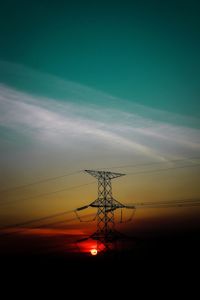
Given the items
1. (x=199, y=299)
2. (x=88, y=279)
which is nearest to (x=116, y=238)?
(x=88, y=279)

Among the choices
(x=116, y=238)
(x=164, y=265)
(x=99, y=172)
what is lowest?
(x=164, y=265)

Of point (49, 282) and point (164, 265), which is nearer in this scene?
point (49, 282)

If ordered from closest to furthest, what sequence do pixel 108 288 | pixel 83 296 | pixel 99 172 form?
pixel 83 296 → pixel 108 288 → pixel 99 172

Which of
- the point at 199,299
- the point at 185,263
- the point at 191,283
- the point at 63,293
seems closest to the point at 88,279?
the point at 63,293

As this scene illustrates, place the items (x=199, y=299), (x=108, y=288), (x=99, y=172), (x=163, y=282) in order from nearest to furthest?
(x=199, y=299) < (x=108, y=288) < (x=163, y=282) < (x=99, y=172)

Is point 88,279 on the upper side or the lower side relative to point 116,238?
lower

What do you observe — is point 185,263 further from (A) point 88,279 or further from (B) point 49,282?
(B) point 49,282

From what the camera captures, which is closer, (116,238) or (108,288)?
(108,288)

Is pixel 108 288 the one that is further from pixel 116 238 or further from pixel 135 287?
pixel 116 238

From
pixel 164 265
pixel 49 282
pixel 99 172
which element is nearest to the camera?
pixel 49 282
